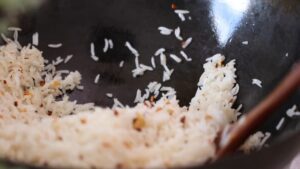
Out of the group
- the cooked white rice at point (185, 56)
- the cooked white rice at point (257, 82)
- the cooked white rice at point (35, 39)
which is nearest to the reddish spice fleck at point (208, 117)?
the cooked white rice at point (257, 82)

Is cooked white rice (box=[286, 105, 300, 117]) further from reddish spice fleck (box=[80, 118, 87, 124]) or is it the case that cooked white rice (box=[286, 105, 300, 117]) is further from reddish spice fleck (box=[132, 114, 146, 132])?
reddish spice fleck (box=[80, 118, 87, 124])

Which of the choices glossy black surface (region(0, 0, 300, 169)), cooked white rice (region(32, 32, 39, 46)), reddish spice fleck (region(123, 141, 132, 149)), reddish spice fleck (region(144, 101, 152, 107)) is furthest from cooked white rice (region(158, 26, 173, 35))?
reddish spice fleck (region(123, 141, 132, 149))

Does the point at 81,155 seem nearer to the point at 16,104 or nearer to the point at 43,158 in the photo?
the point at 43,158

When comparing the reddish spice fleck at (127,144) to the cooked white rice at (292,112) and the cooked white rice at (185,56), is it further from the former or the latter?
the cooked white rice at (185,56)

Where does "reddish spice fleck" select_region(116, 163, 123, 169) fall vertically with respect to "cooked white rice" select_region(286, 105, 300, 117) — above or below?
below

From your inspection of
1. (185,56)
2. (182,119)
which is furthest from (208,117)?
(185,56)

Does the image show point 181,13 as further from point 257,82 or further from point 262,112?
point 262,112
